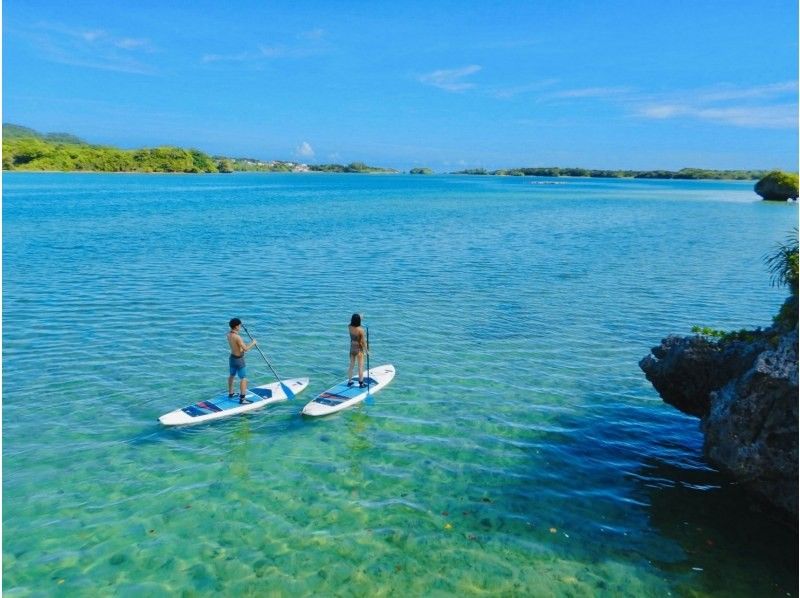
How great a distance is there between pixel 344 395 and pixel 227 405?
338 centimetres

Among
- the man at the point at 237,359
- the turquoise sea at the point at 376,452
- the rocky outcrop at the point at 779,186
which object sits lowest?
the turquoise sea at the point at 376,452

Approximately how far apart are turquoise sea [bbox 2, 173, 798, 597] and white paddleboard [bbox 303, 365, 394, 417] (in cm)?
38

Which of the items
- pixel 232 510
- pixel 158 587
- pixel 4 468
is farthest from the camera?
pixel 4 468

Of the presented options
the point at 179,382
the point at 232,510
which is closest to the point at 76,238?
the point at 179,382

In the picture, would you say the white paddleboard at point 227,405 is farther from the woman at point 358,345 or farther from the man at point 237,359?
the woman at point 358,345

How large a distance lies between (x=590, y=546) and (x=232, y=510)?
23.7 ft

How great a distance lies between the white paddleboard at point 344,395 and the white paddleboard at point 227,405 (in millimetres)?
1074

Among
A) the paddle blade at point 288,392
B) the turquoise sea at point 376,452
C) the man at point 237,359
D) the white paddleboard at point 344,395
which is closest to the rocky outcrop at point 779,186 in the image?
the turquoise sea at point 376,452

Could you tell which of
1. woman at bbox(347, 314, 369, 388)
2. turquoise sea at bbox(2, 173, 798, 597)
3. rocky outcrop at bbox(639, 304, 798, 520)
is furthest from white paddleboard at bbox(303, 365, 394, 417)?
rocky outcrop at bbox(639, 304, 798, 520)

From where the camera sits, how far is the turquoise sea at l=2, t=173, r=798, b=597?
10.3 metres

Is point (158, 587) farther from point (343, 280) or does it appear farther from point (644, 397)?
point (343, 280)

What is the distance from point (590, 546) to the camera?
36.1ft

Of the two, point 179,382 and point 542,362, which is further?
point 542,362

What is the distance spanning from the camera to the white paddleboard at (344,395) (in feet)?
53.8
